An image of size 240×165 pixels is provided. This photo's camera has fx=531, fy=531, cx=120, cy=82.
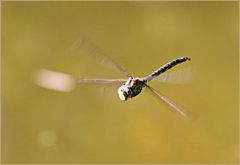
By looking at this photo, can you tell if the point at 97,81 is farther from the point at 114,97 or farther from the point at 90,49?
the point at 114,97

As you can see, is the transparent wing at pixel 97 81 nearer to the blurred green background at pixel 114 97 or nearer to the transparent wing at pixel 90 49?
the transparent wing at pixel 90 49

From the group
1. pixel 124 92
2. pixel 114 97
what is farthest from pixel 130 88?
pixel 114 97

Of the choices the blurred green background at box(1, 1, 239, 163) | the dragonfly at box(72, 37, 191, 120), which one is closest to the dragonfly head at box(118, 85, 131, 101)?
the dragonfly at box(72, 37, 191, 120)

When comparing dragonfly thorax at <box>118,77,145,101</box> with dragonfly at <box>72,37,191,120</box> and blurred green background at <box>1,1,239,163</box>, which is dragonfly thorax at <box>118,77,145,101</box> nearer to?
dragonfly at <box>72,37,191,120</box>

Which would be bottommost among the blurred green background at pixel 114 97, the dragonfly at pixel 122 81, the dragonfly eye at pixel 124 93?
the dragonfly eye at pixel 124 93

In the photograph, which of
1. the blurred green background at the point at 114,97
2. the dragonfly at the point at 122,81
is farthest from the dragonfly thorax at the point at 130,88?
the blurred green background at the point at 114,97

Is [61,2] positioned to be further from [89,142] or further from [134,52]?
[89,142]
